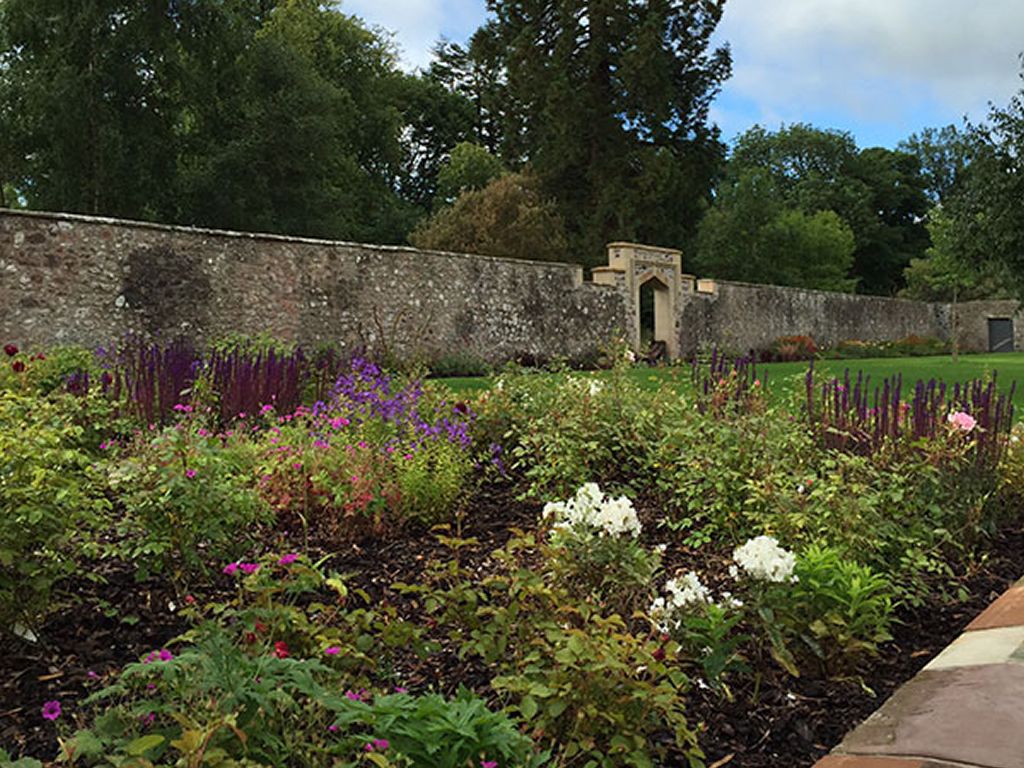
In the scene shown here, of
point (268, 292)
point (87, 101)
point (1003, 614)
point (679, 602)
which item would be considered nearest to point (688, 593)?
point (679, 602)

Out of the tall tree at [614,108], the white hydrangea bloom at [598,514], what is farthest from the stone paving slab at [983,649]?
the tall tree at [614,108]

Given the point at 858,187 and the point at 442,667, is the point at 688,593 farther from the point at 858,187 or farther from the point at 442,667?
the point at 858,187

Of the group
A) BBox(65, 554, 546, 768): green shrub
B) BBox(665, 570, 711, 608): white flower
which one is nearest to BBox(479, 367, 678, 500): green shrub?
BBox(665, 570, 711, 608): white flower

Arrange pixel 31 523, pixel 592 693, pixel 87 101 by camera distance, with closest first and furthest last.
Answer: pixel 592 693
pixel 31 523
pixel 87 101

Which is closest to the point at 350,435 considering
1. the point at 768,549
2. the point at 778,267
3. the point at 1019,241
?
the point at 768,549

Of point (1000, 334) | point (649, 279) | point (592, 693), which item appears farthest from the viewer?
point (1000, 334)

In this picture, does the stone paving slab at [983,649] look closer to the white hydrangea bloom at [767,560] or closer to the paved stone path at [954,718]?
the paved stone path at [954,718]

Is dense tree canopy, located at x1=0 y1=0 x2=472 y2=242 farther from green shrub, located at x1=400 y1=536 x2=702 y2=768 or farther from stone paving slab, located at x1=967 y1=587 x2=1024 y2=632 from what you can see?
stone paving slab, located at x1=967 y1=587 x2=1024 y2=632

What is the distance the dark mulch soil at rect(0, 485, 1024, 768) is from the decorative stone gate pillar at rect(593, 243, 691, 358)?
14.9 meters

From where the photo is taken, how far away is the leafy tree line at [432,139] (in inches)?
802

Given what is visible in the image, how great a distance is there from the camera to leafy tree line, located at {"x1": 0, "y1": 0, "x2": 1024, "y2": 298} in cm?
2036

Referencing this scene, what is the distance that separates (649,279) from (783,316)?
6.76m

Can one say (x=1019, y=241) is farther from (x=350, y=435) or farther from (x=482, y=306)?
(x=350, y=435)

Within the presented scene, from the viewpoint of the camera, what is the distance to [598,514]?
9.59 ft
